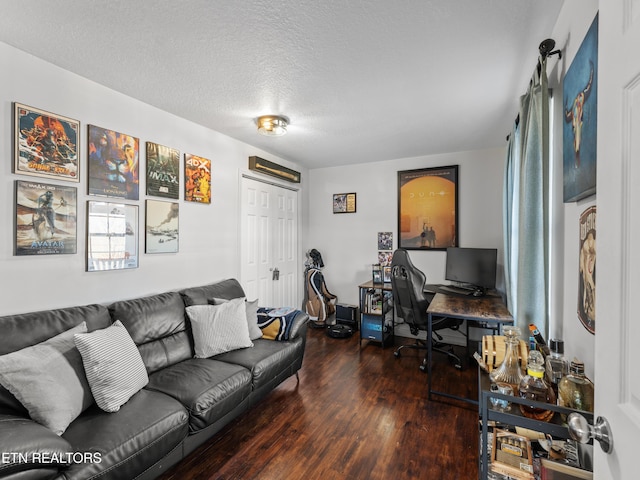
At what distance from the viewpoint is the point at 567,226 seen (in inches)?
55.3

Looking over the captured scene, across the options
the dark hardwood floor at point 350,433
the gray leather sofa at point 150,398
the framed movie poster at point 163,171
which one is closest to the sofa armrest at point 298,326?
the gray leather sofa at point 150,398

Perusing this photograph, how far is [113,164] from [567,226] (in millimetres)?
2861

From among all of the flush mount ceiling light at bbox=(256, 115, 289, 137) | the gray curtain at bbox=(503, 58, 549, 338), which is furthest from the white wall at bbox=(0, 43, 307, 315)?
the gray curtain at bbox=(503, 58, 549, 338)

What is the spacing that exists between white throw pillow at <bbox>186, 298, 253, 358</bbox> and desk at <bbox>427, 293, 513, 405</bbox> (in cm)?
150

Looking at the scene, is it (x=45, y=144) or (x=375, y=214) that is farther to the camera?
(x=375, y=214)

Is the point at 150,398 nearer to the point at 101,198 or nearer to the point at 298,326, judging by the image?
the point at 298,326

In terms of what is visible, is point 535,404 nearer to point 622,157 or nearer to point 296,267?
point 622,157

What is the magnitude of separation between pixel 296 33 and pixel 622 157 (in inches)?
60.4

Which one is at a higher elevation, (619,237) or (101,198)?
(101,198)

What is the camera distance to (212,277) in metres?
3.08

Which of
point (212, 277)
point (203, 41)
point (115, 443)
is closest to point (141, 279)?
point (212, 277)

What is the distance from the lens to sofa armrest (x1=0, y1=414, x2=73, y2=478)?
1067mm

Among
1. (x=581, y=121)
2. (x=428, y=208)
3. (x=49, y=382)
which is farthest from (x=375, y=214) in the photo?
(x=49, y=382)

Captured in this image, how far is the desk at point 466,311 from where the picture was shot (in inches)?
89.0
